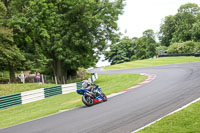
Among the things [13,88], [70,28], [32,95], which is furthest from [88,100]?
[70,28]

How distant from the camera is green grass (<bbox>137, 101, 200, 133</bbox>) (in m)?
6.25

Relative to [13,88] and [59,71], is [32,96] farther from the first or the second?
[59,71]

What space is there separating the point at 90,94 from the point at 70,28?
17623mm

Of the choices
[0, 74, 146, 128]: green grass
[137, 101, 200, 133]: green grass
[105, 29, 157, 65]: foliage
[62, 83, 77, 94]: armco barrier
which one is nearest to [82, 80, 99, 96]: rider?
[0, 74, 146, 128]: green grass

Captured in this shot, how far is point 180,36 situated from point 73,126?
3110 inches

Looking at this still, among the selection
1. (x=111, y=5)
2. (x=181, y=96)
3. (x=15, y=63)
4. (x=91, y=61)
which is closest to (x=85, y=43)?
(x=91, y=61)

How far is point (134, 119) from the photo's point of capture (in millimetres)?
8172

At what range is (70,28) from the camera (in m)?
28.7

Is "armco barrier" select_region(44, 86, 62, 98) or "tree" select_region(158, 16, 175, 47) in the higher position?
"tree" select_region(158, 16, 175, 47)

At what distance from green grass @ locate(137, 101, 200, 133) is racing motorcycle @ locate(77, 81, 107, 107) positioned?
5.68 metres

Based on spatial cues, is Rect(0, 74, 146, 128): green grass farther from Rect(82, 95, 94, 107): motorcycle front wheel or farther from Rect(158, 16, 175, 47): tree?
Rect(158, 16, 175, 47): tree

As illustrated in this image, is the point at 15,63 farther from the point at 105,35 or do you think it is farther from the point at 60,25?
the point at 105,35

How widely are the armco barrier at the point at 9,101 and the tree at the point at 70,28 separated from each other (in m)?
9.05

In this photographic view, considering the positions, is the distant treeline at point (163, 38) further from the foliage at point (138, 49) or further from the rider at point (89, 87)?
the rider at point (89, 87)
